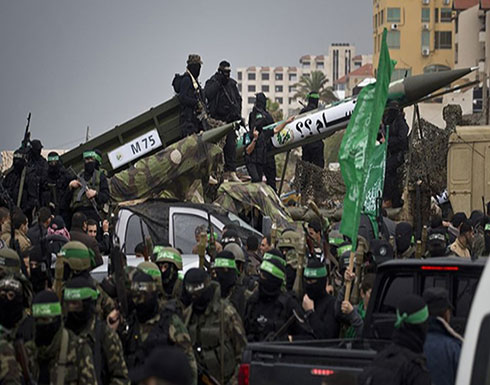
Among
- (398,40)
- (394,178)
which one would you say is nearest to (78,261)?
(394,178)

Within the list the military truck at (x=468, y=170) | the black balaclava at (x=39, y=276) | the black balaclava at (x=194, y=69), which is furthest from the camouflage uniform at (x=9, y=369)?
the military truck at (x=468, y=170)

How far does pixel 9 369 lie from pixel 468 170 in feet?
58.6

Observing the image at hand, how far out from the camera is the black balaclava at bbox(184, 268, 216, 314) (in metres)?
8.97

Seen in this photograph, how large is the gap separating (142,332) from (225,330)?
2.45ft

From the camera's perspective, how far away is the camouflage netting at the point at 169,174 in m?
21.3

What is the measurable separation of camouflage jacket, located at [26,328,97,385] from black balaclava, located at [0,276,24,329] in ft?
1.76

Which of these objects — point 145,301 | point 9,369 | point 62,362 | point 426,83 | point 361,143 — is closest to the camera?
point 9,369

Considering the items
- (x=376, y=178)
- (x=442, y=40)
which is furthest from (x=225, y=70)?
(x=442, y=40)

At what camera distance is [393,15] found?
376ft

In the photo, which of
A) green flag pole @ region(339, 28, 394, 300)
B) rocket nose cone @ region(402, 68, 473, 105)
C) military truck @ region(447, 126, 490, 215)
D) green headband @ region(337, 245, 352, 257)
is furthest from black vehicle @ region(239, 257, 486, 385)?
rocket nose cone @ region(402, 68, 473, 105)

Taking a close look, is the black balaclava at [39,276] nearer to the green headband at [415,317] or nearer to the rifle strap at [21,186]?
the green headband at [415,317]

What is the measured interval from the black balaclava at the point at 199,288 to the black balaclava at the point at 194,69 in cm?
1408

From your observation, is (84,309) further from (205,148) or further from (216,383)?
(205,148)

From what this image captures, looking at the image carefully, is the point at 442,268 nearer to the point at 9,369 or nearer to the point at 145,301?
the point at 145,301
